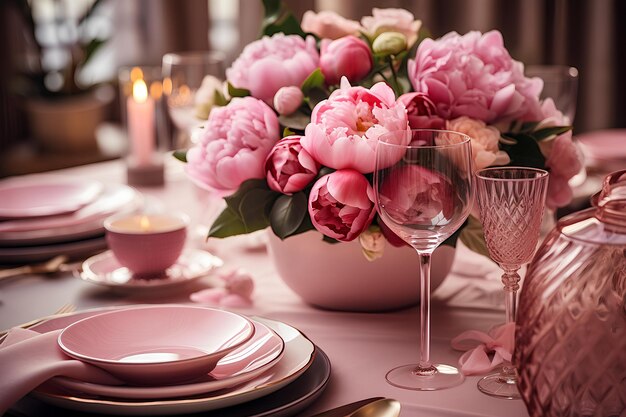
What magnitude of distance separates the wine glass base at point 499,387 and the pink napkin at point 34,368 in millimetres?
336

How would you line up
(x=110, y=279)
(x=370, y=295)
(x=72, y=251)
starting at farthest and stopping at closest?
(x=72, y=251)
(x=110, y=279)
(x=370, y=295)

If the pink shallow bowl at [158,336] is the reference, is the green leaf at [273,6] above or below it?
above

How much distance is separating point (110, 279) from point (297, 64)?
37 centimetres

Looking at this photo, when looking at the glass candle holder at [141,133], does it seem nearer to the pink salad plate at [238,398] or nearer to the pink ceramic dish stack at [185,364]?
the pink ceramic dish stack at [185,364]

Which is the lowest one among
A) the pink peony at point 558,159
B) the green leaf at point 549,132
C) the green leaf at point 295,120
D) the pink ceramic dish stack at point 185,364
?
the pink ceramic dish stack at point 185,364

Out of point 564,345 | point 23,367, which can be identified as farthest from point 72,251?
point 564,345

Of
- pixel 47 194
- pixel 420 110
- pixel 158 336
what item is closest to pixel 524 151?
pixel 420 110

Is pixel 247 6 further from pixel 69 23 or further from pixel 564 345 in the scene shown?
pixel 564 345

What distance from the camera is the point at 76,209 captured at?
1438mm

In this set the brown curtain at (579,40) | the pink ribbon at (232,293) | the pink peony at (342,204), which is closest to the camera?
the pink peony at (342,204)

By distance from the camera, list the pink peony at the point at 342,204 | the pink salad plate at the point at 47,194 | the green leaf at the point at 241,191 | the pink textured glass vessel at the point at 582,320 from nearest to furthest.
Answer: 1. the pink textured glass vessel at the point at 582,320
2. the pink peony at the point at 342,204
3. the green leaf at the point at 241,191
4. the pink salad plate at the point at 47,194

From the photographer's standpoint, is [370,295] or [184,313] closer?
[184,313]

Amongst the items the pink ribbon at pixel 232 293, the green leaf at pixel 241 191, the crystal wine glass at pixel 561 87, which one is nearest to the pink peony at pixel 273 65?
the green leaf at pixel 241 191

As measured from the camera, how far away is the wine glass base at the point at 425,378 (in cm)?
85
